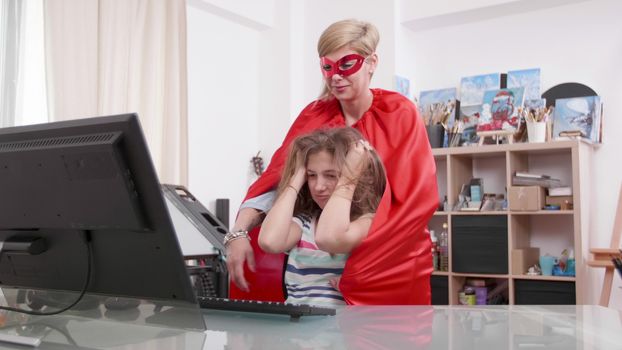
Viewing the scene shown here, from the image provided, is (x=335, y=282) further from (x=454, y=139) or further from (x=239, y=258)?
(x=454, y=139)

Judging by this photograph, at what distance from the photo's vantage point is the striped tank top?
146 centimetres

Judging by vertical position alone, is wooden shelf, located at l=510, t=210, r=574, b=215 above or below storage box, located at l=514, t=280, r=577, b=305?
above

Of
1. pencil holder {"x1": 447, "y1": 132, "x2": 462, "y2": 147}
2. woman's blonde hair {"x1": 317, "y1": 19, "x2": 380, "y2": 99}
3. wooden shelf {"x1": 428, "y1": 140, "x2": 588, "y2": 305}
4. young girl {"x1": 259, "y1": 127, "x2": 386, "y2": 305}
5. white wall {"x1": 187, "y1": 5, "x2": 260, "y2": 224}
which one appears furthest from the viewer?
white wall {"x1": 187, "y1": 5, "x2": 260, "y2": 224}

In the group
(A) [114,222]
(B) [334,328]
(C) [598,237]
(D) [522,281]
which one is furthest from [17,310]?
(C) [598,237]

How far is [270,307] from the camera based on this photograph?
3.30 feet

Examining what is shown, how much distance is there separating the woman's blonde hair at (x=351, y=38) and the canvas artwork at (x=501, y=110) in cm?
216

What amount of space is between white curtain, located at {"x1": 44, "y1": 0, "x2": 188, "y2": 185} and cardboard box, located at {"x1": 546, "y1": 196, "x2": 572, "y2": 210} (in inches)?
84.2

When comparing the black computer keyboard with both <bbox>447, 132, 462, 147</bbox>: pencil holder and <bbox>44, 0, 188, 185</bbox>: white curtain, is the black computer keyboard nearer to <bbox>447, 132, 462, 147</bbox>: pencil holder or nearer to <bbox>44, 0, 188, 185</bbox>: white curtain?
<bbox>44, 0, 188, 185</bbox>: white curtain

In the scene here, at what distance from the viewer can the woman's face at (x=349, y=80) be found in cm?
181

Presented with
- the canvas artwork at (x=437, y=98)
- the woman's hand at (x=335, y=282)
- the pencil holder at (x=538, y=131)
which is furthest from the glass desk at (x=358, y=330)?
the canvas artwork at (x=437, y=98)

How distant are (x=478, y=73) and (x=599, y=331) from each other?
3442 millimetres

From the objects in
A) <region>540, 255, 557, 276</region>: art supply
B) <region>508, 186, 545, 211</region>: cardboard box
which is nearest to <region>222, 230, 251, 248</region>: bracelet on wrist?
<region>508, 186, 545, 211</region>: cardboard box

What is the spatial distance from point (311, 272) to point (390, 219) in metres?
0.26

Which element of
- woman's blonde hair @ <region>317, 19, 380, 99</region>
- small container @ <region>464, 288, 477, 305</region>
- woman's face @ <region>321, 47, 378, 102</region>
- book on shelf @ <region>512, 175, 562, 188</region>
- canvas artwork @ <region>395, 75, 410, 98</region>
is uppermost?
canvas artwork @ <region>395, 75, 410, 98</region>
